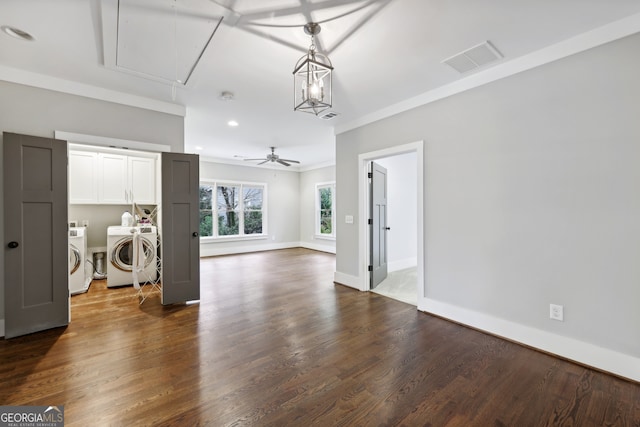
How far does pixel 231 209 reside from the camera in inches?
323

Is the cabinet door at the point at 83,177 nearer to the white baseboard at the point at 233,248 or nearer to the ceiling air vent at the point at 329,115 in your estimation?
the white baseboard at the point at 233,248

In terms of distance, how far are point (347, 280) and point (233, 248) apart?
4640 mm

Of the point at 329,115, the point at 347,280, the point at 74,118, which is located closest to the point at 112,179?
the point at 74,118

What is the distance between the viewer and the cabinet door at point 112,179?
498cm

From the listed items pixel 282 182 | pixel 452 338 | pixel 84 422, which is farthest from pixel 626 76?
pixel 282 182

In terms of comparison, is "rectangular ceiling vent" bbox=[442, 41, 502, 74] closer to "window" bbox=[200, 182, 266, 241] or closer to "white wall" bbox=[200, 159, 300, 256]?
"white wall" bbox=[200, 159, 300, 256]

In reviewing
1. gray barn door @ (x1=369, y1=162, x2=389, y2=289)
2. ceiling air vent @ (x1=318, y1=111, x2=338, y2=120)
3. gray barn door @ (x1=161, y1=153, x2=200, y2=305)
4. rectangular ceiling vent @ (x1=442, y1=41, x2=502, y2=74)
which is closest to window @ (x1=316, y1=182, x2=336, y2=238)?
gray barn door @ (x1=369, y1=162, x2=389, y2=289)

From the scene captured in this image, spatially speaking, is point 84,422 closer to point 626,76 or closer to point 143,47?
point 143,47

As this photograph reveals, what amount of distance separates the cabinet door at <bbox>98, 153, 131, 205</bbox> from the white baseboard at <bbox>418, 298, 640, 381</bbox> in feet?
18.7

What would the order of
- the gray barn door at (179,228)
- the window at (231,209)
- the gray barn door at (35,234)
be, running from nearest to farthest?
the gray barn door at (35,234)
the gray barn door at (179,228)
the window at (231,209)

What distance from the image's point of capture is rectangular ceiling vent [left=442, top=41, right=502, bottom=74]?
2455mm

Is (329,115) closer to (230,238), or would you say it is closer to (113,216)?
(113,216)

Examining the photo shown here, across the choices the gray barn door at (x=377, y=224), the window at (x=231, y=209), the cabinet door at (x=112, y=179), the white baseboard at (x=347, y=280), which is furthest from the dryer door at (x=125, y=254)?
the gray barn door at (x=377, y=224)

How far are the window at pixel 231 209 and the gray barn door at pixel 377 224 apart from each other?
15.9 ft
